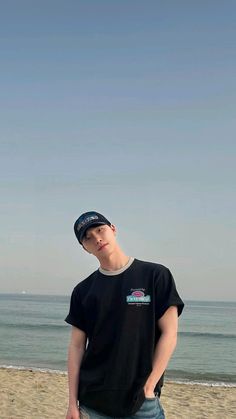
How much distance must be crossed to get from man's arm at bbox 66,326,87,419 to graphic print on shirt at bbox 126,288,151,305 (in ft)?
1.23

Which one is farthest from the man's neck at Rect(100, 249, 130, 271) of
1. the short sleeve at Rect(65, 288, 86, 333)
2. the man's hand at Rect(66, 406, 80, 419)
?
the man's hand at Rect(66, 406, 80, 419)

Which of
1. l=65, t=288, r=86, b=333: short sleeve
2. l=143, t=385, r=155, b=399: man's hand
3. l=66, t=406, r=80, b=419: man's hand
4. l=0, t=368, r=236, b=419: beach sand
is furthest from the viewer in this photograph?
l=0, t=368, r=236, b=419: beach sand

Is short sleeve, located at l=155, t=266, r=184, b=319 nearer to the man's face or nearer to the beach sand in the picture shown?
the man's face

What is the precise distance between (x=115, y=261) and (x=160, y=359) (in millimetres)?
524

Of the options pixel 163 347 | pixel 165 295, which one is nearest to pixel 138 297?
pixel 165 295

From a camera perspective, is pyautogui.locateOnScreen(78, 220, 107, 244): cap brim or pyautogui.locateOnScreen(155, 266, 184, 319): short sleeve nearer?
pyautogui.locateOnScreen(155, 266, 184, 319): short sleeve

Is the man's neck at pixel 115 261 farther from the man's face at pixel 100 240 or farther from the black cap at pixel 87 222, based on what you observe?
the black cap at pixel 87 222

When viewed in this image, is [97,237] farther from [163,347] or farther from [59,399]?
[59,399]

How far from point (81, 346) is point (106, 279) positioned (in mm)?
406

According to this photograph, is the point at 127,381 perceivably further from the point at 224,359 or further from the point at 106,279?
the point at 224,359

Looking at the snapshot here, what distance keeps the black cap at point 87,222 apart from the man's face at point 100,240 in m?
0.02

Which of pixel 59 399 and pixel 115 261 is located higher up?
pixel 115 261

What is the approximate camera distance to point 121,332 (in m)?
2.49

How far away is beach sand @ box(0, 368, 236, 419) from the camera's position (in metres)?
9.02
